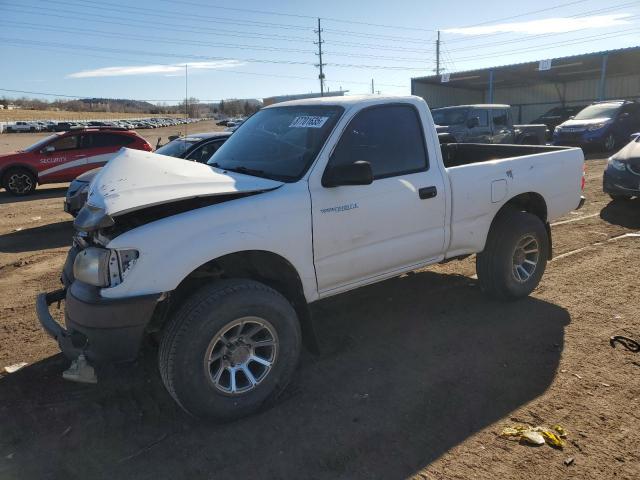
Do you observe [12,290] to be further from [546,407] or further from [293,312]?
[546,407]

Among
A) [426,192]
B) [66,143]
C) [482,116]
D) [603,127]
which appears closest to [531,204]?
[426,192]

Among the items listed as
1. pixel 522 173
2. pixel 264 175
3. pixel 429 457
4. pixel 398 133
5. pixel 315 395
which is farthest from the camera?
pixel 522 173

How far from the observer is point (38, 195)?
545 inches

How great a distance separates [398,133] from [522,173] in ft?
4.81

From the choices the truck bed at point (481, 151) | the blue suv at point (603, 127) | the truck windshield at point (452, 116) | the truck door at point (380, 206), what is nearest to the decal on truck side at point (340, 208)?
the truck door at point (380, 206)

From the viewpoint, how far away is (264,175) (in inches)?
149

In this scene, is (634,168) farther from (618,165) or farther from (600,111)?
(600,111)

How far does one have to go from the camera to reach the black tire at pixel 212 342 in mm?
3010

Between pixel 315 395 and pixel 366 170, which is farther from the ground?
pixel 366 170

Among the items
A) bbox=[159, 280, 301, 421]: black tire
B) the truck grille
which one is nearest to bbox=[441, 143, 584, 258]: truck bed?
bbox=[159, 280, 301, 421]: black tire

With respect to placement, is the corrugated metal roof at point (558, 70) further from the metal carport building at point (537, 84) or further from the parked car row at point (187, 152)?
the parked car row at point (187, 152)

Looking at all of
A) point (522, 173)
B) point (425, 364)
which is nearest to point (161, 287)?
point (425, 364)

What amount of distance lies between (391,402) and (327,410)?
0.43 metres

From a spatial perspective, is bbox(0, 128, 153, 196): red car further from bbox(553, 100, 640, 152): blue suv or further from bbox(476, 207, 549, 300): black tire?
bbox(553, 100, 640, 152): blue suv
